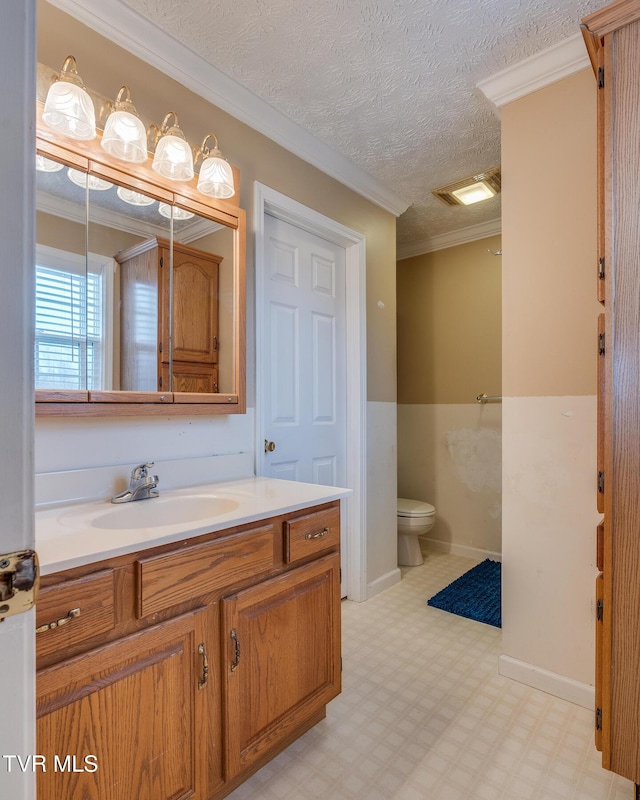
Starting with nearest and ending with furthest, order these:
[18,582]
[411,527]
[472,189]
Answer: [18,582]
[472,189]
[411,527]

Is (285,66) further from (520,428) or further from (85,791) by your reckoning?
(85,791)

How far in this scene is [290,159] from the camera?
84.0 inches

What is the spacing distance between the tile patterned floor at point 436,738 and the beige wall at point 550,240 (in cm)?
120

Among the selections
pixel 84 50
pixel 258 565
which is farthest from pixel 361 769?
pixel 84 50

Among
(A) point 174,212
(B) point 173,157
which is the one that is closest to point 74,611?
(A) point 174,212

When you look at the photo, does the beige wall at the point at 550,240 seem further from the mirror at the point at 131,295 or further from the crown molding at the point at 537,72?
the mirror at the point at 131,295

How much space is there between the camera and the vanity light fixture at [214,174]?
1649 millimetres

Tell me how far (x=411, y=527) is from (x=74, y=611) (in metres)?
2.45

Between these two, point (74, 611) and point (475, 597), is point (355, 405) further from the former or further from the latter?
point (74, 611)

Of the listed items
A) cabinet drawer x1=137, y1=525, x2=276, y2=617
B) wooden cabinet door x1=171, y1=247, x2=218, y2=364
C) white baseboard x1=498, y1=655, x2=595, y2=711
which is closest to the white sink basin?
cabinet drawer x1=137, y1=525, x2=276, y2=617

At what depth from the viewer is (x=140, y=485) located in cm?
141

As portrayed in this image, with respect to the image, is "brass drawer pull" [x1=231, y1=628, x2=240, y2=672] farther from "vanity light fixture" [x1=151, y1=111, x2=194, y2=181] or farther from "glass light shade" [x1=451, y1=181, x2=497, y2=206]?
"glass light shade" [x1=451, y1=181, x2=497, y2=206]

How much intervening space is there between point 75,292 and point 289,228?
1.21 meters

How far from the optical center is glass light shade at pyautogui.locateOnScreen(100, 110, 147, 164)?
1.37 meters
